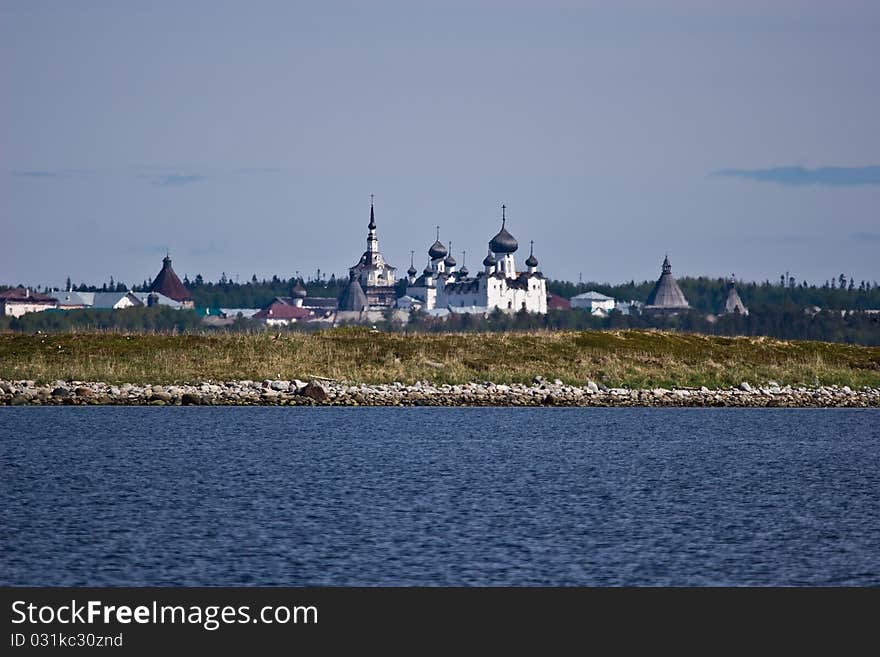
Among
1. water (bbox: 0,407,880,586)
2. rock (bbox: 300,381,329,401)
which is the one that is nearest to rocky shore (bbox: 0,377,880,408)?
rock (bbox: 300,381,329,401)

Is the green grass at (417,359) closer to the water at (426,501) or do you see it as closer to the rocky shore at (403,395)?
the rocky shore at (403,395)

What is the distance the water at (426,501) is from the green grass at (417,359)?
315 inches

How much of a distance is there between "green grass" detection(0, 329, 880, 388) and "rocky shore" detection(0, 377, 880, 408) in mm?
1602

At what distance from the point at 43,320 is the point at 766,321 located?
72013 mm

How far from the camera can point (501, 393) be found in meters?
63.2

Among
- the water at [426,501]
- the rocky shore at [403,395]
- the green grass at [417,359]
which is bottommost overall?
the water at [426,501]

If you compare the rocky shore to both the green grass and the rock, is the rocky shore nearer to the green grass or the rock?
the rock

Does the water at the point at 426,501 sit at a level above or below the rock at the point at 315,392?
below

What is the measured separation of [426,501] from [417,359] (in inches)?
1365

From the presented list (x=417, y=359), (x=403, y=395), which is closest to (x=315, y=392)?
(x=403, y=395)

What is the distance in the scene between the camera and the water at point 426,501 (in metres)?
25.4

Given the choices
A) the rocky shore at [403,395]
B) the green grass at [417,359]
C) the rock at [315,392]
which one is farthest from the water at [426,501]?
the green grass at [417,359]

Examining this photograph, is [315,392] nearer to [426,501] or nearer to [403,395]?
[403,395]

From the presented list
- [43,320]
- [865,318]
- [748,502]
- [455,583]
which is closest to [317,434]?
[748,502]
